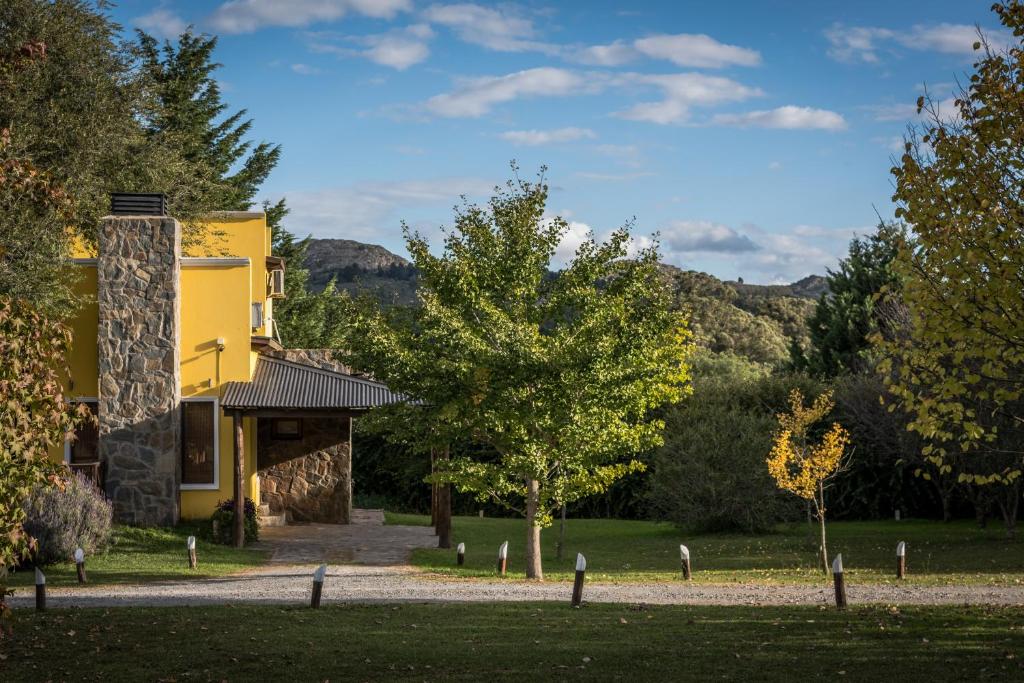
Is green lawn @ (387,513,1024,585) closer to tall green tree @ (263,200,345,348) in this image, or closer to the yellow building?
the yellow building

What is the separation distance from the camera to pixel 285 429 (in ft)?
85.4

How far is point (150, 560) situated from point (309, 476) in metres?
6.95

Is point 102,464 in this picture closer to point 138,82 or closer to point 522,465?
point 522,465

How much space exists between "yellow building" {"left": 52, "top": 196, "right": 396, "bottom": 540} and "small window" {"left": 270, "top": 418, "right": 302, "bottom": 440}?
2.80 metres

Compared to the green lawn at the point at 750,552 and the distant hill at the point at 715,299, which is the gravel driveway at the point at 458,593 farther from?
the distant hill at the point at 715,299

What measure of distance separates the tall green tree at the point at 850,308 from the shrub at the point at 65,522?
88.6 ft

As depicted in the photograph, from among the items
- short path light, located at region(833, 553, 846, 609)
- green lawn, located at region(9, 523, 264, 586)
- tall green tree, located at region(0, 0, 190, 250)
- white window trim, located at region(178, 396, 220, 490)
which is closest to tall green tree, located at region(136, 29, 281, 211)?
tall green tree, located at region(0, 0, 190, 250)

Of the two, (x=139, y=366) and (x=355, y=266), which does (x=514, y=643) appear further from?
(x=355, y=266)

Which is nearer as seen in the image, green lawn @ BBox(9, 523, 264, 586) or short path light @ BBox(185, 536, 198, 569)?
green lawn @ BBox(9, 523, 264, 586)

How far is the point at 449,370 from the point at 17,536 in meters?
9.50

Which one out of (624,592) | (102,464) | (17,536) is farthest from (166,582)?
(17,536)

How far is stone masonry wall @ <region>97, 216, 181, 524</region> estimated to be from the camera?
21.7 m

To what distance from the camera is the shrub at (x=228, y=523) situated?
21.3 m

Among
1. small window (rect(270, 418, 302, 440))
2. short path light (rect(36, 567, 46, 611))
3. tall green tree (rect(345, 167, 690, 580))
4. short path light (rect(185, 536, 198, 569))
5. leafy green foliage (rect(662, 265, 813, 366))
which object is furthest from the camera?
leafy green foliage (rect(662, 265, 813, 366))
